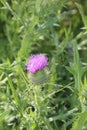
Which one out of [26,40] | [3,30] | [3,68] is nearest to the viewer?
[3,68]

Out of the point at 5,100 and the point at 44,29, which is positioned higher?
the point at 44,29

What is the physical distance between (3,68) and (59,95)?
42 cm

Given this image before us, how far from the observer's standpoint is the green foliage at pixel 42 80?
1.56m

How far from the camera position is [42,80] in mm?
1545

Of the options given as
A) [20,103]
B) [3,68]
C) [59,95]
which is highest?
[3,68]

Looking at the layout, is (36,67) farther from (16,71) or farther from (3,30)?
(3,30)

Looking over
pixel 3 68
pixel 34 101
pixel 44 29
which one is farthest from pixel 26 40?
pixel 34 101

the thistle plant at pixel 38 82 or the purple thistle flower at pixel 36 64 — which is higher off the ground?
the purple thistle flower at pixel 36 64

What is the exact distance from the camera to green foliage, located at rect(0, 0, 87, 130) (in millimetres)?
1559

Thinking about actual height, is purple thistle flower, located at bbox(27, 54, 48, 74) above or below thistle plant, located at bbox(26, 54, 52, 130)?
above

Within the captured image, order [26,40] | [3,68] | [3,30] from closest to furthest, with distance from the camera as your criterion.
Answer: [3,68], [26,40], [3,30]

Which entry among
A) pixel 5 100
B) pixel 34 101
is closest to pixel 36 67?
pixel 34 101

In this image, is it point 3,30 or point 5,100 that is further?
point 3,30

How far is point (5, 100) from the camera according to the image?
5.76 feet
